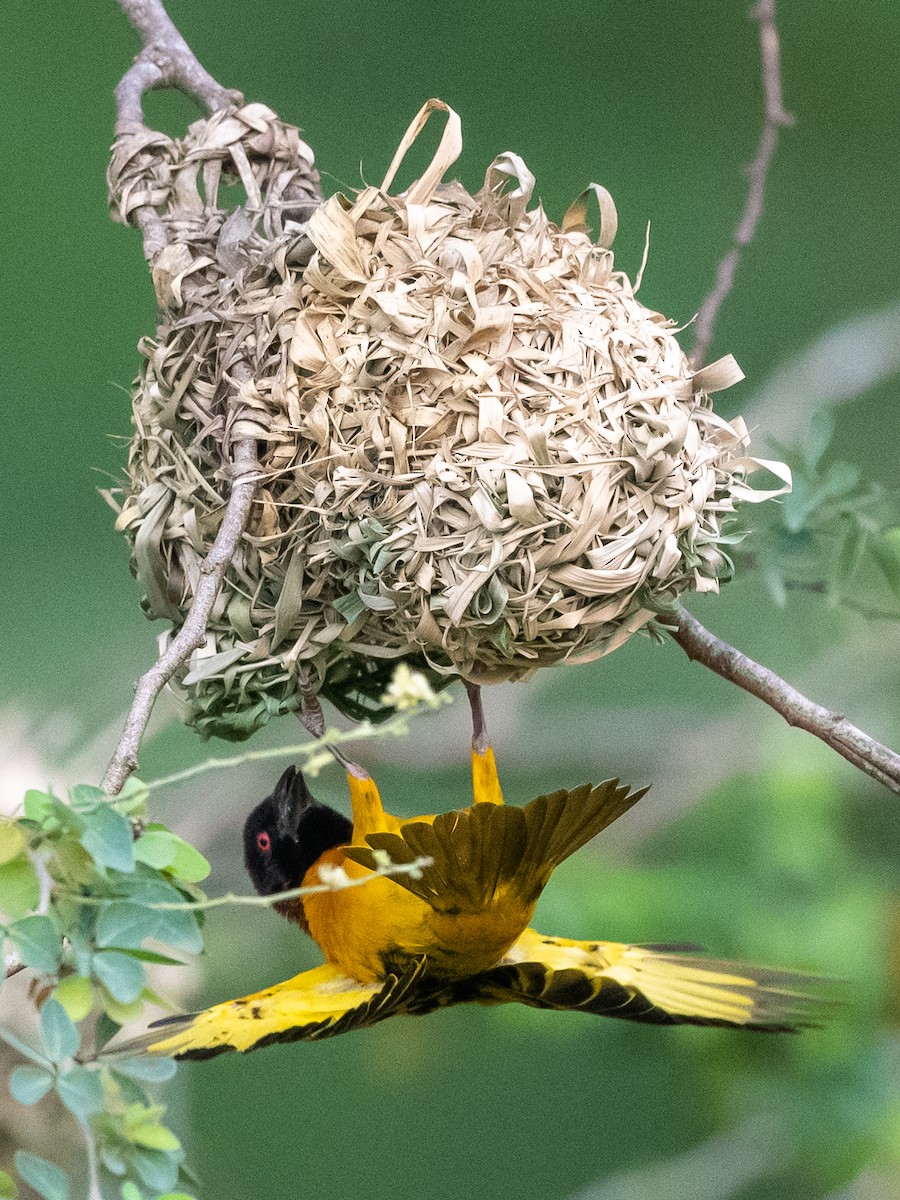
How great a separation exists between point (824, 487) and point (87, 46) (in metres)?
1.45

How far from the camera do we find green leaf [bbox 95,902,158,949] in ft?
2.27

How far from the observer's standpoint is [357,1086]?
2416 mm

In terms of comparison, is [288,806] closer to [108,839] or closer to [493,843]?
[493,843]

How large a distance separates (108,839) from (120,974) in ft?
0.27

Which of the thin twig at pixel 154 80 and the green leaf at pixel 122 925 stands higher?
the thin twig at pixel 154 80

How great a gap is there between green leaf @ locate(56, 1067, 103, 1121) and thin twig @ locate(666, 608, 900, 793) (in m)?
0.72

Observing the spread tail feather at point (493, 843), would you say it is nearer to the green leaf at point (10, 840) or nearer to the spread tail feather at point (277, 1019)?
the spread tail feather at point (277, 1019)

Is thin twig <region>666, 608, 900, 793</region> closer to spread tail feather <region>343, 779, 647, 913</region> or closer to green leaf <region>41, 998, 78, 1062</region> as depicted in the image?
spread tail feather <region>343, 779, 647, 913</region>

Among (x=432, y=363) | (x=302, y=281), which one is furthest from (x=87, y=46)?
(x=432, y=363)

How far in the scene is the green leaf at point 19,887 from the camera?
0.69m

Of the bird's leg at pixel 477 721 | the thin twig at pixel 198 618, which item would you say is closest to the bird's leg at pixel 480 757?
the bird's leg at pixel 477 721

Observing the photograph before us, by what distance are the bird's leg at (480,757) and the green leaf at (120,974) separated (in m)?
0.61

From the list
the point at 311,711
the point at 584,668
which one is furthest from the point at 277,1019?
the point at 584,668

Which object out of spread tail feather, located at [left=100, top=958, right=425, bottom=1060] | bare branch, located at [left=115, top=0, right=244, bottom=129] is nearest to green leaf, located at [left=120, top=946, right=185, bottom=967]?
spread tail feather, located at [left=100, top=958, right=425, bottom=1060]
